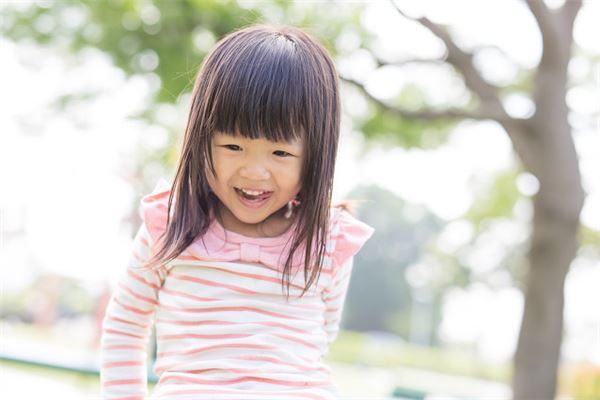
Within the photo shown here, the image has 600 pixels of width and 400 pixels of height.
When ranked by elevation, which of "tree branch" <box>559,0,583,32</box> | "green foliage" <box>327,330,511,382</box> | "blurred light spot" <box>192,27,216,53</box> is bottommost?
"green foliage" <box>327,330,511,382</box>

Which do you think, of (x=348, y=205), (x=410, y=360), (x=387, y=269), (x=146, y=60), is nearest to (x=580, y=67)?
(x=146, y=60)

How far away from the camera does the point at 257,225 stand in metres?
1.60

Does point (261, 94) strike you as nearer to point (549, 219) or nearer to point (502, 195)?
point (549, 219)

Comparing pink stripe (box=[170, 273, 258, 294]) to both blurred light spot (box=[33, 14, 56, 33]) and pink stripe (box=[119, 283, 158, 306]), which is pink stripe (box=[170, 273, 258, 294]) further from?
blurred light spot (box=[33, 14, 56, 33])

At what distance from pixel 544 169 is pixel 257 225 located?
14.1 ft

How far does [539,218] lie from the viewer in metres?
5.64

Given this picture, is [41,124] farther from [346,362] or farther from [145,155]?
[346,362]

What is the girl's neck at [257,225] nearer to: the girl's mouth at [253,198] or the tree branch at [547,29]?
the girl's mouth at [253,198]

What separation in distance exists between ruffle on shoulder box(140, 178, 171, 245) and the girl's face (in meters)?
0.11

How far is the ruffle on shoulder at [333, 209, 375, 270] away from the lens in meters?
1.62

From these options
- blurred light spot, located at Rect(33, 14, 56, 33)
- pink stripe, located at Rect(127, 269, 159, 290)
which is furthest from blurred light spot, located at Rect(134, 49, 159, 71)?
pink stripe, located at Rect(127, 269, 159, 290)

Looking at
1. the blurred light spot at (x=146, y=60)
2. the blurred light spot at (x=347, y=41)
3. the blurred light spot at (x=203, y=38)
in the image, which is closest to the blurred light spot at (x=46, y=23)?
the blurred light spot at (x=146, y=60)

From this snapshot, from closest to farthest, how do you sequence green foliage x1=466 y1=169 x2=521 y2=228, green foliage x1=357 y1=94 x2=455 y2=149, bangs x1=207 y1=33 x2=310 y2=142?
bangs x1=207 y1=33 x2=310 y2=142 → green foliage x1=357 y1=94 x2=455 y2=149 → green foliage x1=466 y1=169 x2=521 y2=228

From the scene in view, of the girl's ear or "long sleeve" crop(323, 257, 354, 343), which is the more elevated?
the girl's ear
